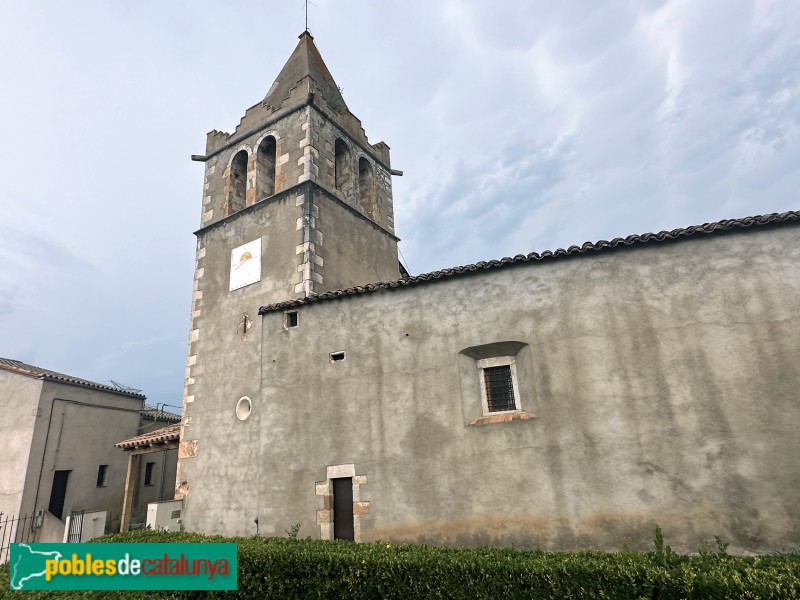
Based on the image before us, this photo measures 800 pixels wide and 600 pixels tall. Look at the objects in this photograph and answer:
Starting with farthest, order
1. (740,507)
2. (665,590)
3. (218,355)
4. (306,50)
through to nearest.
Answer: (306,50)
(218,355)
(740,507)
(665,590)

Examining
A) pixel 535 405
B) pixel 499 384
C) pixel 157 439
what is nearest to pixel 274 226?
pixel 157 439

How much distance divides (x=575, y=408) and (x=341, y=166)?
484 inches

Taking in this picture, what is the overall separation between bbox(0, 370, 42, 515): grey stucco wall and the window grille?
16645mm

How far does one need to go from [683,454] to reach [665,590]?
10.3ft

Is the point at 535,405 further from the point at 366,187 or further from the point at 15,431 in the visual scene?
the point at 15,431

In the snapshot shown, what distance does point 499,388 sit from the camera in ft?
30.6

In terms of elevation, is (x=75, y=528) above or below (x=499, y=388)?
below

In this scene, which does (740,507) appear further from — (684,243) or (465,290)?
(465,290)

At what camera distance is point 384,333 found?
10359mm

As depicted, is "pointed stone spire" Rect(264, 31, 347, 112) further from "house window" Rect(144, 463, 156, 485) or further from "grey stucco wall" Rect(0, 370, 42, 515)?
"house window" Rect(144, 463, 156, 485)

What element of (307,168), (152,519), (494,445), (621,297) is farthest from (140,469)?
(621,297)

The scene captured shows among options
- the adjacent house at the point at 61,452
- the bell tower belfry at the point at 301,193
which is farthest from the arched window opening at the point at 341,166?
the adjacent house at the point at 61,452

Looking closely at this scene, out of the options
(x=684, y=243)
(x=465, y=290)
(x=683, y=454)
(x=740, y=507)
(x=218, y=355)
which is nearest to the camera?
(x=740, y=507)

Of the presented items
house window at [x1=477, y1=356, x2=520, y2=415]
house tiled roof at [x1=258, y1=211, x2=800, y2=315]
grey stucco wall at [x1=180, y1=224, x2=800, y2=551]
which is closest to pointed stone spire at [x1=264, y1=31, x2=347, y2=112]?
house tiled roof at [x1=258, y1=211, x2=800, y2=315]
